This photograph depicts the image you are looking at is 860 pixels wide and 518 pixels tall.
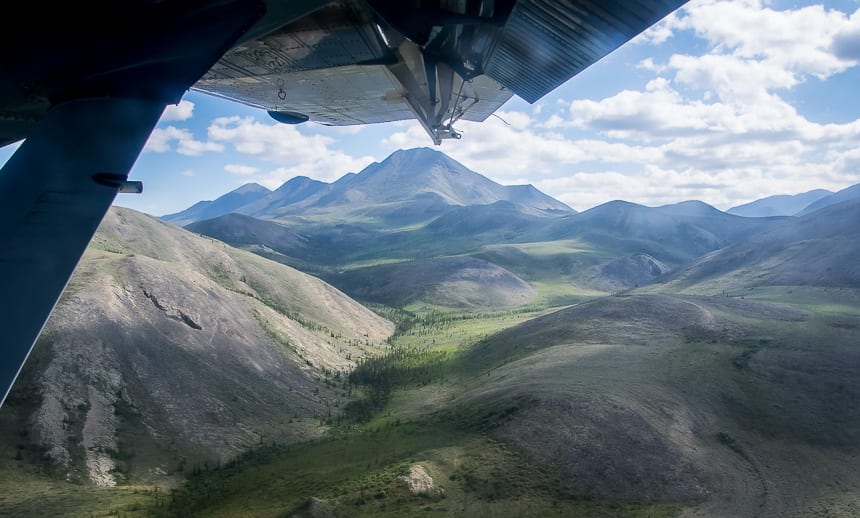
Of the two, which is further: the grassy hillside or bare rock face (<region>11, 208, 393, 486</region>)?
bare rock face (<region>11, 208, 393, 486</region>)

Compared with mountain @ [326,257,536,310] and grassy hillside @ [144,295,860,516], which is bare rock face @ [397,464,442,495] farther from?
mountain @ [326,257,536,310]

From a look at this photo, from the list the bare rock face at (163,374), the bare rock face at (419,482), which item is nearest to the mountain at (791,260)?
the bare rock face at (163,374)

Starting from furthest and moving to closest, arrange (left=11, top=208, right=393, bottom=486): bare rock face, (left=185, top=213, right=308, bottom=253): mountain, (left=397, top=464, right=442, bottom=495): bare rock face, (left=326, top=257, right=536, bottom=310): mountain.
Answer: (left=185, top=213, right=308, bottom=253): mountain, (left=326, top=257, right=536, bottom=310): mountain, (left=11, top=208, right=393, bottom=486): bare rock face, (left=397, top=464, right=442, bottom=495): bare rock face

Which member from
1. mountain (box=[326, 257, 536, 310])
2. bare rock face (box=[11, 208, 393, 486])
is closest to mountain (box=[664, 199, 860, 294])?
mountain (box=[326, 257, 536, 310])

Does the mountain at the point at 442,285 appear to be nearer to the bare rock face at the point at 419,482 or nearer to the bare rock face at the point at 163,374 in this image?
the bare rock face at the point at 163,374

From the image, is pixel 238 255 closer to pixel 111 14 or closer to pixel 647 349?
pixel 647 349

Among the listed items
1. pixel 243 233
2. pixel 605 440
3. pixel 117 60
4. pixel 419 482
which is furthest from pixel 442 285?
pixel 243 233
